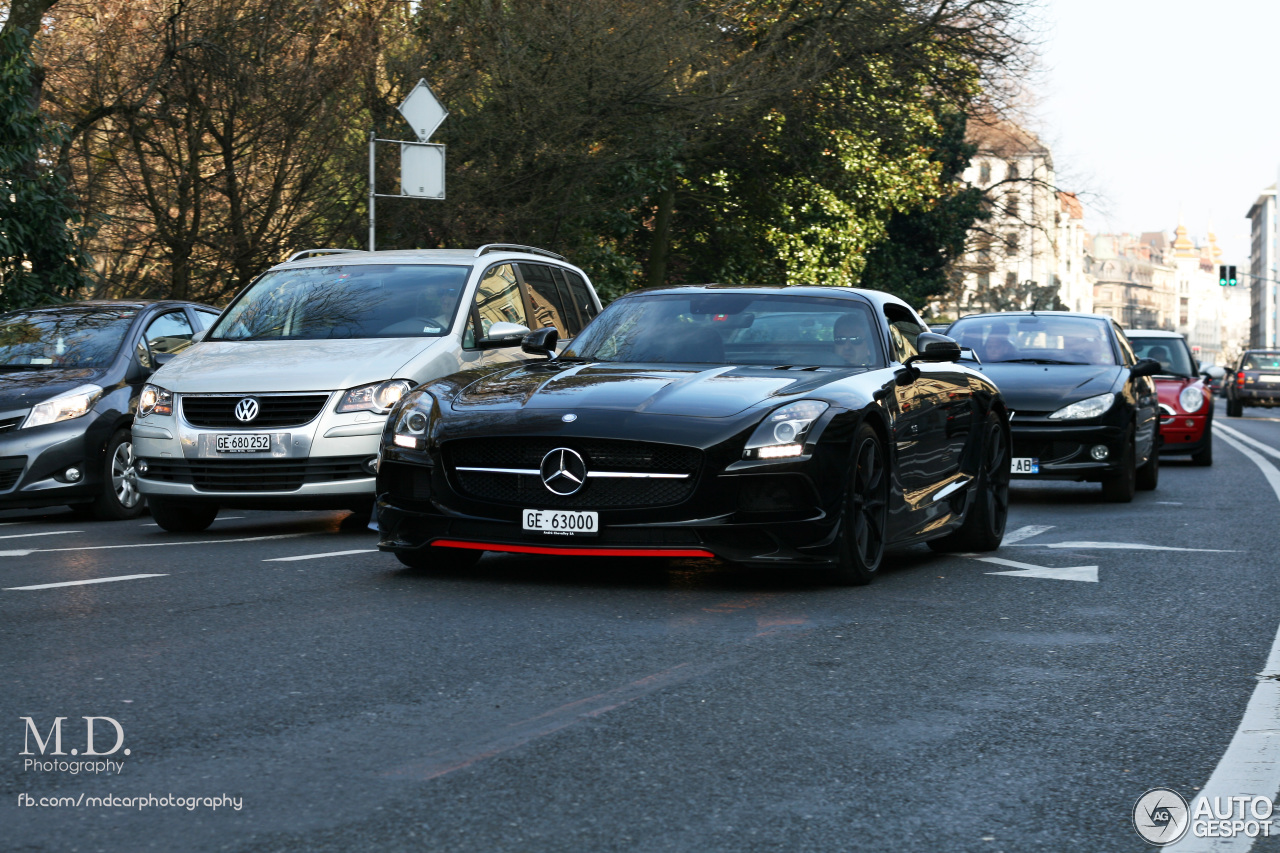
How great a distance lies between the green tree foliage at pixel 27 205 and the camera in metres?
16.2

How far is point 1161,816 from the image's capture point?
399 cm

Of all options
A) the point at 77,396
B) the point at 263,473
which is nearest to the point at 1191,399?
the point at 77,396

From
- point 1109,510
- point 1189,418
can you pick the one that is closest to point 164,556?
point 1109,510

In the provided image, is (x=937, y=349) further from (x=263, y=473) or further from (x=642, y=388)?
(x=263, y=473)

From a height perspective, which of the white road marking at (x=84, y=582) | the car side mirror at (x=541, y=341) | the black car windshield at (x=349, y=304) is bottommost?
the white road marking at (x=84, y=582)

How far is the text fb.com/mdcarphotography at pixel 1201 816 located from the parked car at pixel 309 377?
653 centimetres

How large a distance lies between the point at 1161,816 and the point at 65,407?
947 centimetres

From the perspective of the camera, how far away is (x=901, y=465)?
27.7 feet

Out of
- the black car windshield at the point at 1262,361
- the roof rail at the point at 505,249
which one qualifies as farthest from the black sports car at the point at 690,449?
the black car windshield at the point at 1262,361

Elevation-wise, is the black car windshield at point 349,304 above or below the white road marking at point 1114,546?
above

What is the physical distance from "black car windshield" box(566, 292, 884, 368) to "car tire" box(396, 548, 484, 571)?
1318 millimetres

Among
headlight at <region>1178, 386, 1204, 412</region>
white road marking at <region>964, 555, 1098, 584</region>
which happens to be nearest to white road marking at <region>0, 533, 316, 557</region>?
white road marking at <region>964, 555, 1098, 584</region>

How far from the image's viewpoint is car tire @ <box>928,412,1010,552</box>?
32.0ft

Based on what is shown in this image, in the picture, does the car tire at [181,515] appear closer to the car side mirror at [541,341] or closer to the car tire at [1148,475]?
the car side mirror at [541,341]
